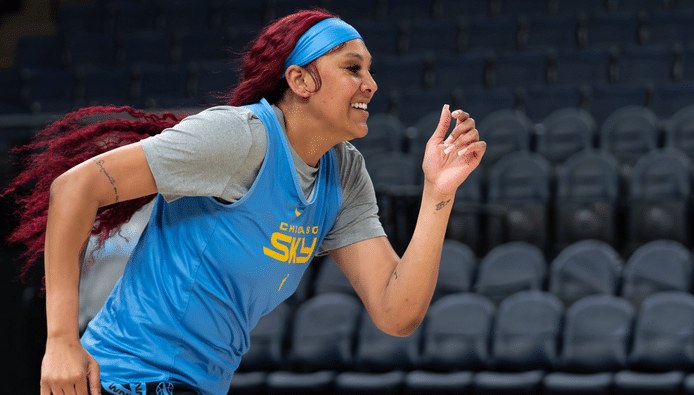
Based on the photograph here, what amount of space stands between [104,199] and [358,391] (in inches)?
56.2

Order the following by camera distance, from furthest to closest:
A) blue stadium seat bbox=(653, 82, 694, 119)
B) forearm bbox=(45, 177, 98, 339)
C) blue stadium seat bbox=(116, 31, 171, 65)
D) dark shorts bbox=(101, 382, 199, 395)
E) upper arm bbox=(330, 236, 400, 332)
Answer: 1. blue stadium seat bbox=(116, 31, 171, 65)
2. blue stadium seat bbox=(653, 82, 694, 119)
3. upper arm bbox=(330, 236, 400, 332)
4. dark shorts bbox=(101, 382, 199, 395)
5. forearm bbox=(45, 177, 98, 339)

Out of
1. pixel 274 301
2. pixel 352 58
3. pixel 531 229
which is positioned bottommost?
pixel 531 229

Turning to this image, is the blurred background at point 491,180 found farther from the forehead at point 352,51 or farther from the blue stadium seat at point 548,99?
the forehead at point 352,51

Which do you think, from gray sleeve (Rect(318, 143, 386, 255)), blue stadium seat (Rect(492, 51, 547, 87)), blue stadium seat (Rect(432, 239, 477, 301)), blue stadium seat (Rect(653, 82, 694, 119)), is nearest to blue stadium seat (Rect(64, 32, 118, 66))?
blue stadium seat (Rect(492, 51, 547, 87))

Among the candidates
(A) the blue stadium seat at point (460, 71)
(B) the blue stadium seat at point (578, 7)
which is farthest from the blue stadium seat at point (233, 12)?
(B) the blue stadium seat at point (578, 7)

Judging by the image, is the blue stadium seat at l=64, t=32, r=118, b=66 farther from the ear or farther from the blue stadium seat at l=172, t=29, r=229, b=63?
the ear

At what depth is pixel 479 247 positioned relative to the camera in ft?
8.76

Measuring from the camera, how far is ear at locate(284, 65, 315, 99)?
0.95 metres

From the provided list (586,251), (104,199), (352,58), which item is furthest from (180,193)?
(586,251)

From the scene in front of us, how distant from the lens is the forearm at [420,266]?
958mm

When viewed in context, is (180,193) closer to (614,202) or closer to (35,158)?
(35,158)

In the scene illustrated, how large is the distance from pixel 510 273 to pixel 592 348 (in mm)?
383

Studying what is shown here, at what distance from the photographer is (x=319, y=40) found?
94 centimetres

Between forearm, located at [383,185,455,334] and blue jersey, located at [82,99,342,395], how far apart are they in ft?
0.51
